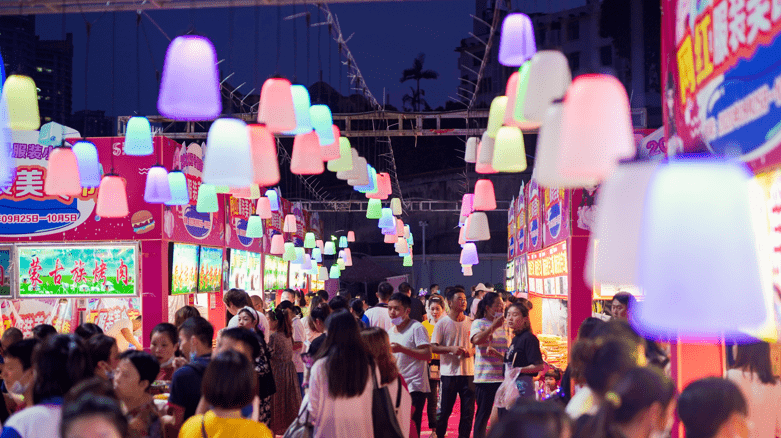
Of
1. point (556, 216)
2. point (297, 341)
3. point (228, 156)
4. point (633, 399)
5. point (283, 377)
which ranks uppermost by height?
point (556, 216)

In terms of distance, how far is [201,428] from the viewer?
125 inches

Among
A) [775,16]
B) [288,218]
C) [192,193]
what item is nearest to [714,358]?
[775,16]

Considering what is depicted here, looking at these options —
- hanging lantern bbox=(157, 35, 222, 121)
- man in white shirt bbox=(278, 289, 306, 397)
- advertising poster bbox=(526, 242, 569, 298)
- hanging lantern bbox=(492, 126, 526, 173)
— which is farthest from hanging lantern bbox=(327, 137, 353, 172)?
advertising poster bbox=(526, 242, 569, 298)

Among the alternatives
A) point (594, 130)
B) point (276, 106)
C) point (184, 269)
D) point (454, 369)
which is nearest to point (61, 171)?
point (276, 106)

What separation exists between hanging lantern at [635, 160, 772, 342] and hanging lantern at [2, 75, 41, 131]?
13.7 feet

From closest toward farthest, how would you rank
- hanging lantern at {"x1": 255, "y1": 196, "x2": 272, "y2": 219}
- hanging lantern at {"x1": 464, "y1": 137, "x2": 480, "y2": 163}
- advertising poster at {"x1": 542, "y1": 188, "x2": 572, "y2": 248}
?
hanging lantern at {"x1": 464, "y1": 137, "x2": 480, "y2": 163}
advertising poster at {"x1": 542, "y1": 188, "x2": 572, "y2": 248}
hanging lantern at {"x1": 255, "y1": 196, "x2": 272, "y2": 219}

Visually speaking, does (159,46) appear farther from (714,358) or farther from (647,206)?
(647,206)

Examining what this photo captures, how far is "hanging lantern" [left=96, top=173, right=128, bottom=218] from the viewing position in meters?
5.79

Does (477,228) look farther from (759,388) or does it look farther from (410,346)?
(759,388)

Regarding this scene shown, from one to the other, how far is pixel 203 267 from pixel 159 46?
12.4ft

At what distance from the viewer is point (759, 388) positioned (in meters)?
3.66

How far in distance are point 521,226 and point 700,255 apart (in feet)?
50.1

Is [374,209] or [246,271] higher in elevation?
[374,209]

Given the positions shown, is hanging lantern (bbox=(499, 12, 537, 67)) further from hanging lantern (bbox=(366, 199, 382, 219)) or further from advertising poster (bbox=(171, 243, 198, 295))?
advertising poster (bbox=(171, 243, 198, 295))
